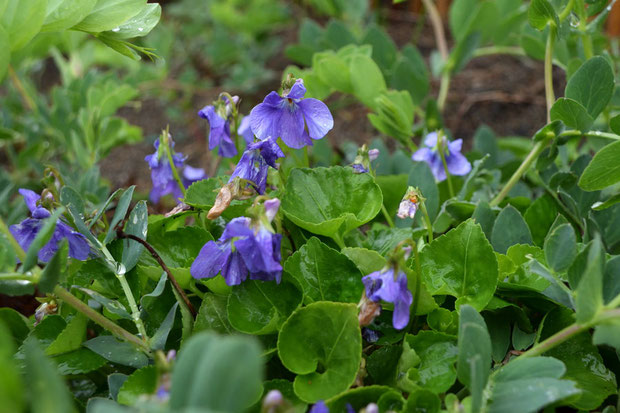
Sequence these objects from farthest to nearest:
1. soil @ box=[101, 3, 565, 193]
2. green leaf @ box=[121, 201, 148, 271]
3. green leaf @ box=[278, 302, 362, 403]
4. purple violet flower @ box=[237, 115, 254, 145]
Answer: soil @ box=[101, 3, 565, 193]
purple violet flower @ box=[237, 115, 254, 145]
green leaf @ box=[121, 201, 148, 271]
green leaf @ box=[278, 302, 362, 403]

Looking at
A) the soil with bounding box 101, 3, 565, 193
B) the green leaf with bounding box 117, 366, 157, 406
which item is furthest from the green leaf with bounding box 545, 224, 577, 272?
the soil with bounding box 101, 3, 565, 193

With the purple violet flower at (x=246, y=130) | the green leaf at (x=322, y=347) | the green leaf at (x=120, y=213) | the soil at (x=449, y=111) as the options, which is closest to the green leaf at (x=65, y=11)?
the green leaf at (x=120, y=213)

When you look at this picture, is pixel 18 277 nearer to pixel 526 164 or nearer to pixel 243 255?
pixel 243 255

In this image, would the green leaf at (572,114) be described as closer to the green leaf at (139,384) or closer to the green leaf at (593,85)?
the green leaf at (593,85)

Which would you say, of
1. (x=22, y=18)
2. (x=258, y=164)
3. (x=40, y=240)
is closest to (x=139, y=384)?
(x=40, y=240)

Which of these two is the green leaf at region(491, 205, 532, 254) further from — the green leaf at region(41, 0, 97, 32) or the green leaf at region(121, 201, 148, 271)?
the green leaf at region(41, 0, 97, 32)
